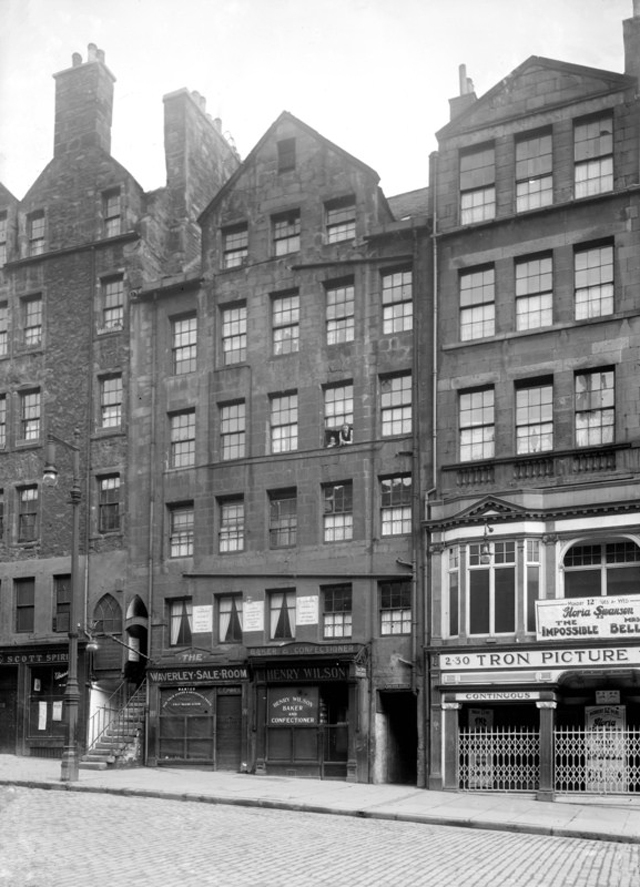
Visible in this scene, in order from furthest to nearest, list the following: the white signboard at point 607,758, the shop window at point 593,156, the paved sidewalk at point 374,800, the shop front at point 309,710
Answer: the shop front at point 309,710 < the shop window at point 593,156 < the white signboard at point 607,758 < the paved sidewalk at point 374,800

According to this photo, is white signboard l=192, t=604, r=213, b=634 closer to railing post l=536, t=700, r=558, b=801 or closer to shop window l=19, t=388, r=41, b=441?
shop window l=19, t=388, r=41, b=441

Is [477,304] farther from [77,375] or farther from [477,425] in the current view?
[77,375]

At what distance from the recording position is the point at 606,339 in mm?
30609

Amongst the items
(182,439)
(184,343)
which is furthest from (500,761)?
(184,343)

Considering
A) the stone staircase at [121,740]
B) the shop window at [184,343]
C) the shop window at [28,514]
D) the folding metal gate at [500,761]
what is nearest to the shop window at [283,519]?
the shop window at [184,343]

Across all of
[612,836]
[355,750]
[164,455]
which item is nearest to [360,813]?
[612,836]

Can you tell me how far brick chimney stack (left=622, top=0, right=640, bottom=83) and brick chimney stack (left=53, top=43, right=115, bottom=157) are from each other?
18289 mm

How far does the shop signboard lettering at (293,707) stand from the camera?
108ft

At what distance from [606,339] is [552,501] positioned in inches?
171

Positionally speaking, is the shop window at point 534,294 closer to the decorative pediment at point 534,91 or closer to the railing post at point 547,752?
the decorative pediment at point 534,91

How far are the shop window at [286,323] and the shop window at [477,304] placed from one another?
211 inches

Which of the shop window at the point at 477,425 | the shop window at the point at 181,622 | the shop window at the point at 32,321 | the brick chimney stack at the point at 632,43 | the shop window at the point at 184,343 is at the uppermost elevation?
the brick chimney stack at the point at 632,43

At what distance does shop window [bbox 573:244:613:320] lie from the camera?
3105cm

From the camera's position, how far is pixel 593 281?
31328mm
